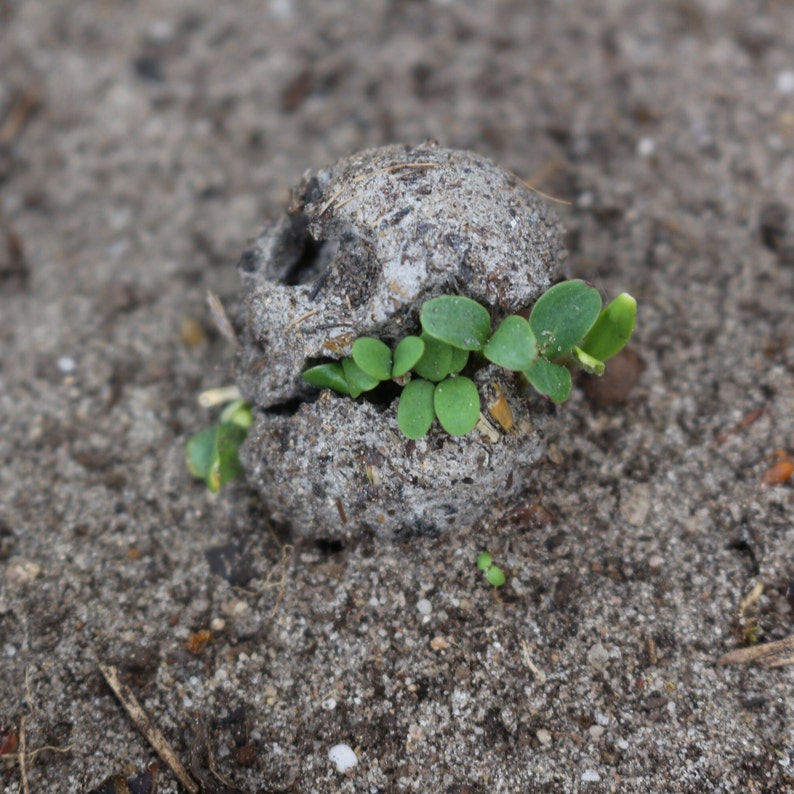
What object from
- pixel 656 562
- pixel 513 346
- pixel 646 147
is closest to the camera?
pixel 513 346

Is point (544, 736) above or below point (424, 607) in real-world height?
below

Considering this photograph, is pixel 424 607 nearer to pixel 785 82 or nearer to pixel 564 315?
pixel 564 315

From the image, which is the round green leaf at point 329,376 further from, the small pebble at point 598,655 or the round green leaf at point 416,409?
the small pebble at point 598,655

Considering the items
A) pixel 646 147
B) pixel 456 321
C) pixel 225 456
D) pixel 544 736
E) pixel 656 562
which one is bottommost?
pixel 544 736

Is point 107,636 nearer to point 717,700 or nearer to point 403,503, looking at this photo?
point 403,503

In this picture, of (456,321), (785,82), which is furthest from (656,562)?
(785,82)

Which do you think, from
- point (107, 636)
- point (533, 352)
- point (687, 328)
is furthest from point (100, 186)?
point (687, 328)

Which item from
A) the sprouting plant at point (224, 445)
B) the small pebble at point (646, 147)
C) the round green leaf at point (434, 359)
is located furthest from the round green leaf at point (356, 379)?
the small pebble at point (646, 147)
